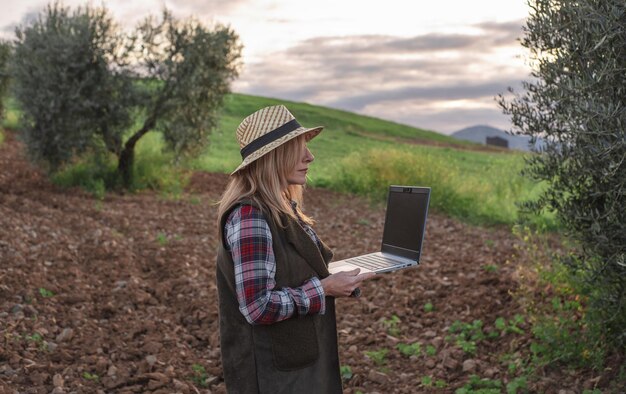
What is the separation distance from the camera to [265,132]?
305 centimetres

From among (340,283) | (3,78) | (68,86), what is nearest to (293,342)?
(340,283)

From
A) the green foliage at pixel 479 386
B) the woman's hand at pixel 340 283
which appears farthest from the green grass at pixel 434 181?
the woman's hand at pixel 340 283

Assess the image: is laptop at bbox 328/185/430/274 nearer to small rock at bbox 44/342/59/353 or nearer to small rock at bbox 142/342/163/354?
small rock at bbox 142/342/163/354

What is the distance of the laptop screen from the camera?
11.3ft

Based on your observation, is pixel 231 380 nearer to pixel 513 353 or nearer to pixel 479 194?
pixel 513 353

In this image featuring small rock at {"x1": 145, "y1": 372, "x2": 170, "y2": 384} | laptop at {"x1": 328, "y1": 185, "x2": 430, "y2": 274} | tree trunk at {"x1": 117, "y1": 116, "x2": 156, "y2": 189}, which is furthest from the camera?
tree trunk at {"x1": 117, "y1": 116, "x2": 156, "y2": 189}

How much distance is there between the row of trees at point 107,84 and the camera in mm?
14930

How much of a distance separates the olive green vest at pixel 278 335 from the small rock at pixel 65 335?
4.03m

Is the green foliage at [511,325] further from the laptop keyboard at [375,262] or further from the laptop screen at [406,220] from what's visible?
the laptop keyboard at [375,262]

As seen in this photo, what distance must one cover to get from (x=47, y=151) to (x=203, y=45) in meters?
4.40

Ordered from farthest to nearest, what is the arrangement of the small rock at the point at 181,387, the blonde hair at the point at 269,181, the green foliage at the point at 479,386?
the small rock at the point at 181,387
the green foliage at the point at 479,386
the blonde hair at the point at 269,181

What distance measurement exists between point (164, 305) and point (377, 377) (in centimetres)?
302

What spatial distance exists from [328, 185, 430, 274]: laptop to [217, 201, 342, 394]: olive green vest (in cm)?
27

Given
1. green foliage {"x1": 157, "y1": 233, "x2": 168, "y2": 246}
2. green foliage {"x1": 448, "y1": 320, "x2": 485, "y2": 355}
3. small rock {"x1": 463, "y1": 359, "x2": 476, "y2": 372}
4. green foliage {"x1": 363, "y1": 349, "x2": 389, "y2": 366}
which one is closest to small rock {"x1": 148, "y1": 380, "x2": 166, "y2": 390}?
green foliage {"x1": 363, "y1": 349, "x2": 389, "y2": 366}
